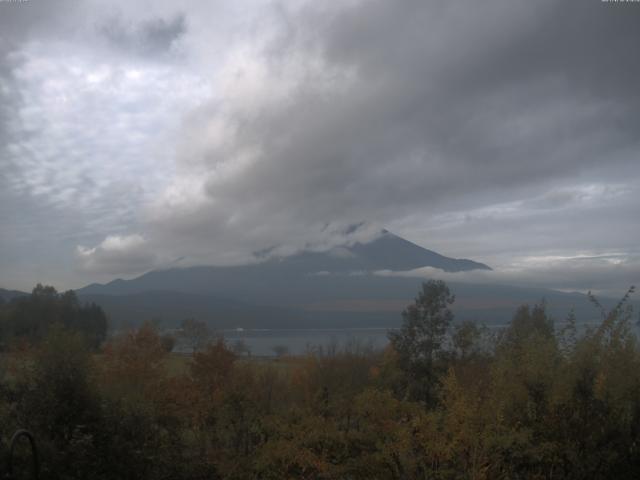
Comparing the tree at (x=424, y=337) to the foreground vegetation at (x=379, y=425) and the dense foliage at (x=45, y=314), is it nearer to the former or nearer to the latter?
the foreground vegetation at (x=379, y=425)

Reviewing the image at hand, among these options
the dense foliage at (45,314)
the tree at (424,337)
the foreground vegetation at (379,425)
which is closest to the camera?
the foreground vegetation at (379,425)

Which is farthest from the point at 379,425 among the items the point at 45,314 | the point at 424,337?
the point at 45,314

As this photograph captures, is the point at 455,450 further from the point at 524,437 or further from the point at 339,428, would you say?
the point at 339,428

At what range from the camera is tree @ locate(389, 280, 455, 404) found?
97.1 ft

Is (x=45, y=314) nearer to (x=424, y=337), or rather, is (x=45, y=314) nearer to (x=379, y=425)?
Result: (x=424, y=337)

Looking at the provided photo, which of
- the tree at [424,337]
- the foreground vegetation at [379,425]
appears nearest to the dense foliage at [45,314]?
the tree at [424,337]

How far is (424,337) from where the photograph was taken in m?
31.2

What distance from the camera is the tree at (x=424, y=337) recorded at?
29.6 m

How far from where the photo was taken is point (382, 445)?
37.4 feet

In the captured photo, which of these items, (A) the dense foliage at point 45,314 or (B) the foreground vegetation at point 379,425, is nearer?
(B) the foreground vegetation at point 379,425

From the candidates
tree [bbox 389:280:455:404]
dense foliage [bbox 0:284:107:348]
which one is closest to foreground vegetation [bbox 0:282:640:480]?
tree [bbox 389:280:455:404]

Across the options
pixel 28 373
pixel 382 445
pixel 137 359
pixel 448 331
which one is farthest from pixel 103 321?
pixel 382 445

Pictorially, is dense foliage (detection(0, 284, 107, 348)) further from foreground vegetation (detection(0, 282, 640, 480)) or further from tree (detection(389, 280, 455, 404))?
foreground vegetation (detection(0, 282, 640, 480))

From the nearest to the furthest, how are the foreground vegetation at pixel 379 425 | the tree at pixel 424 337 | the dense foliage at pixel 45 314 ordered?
the foreground vegetation at pixel 379 425 < the tree at pixel 424 337 < the dense foliage at pixel 45 314
